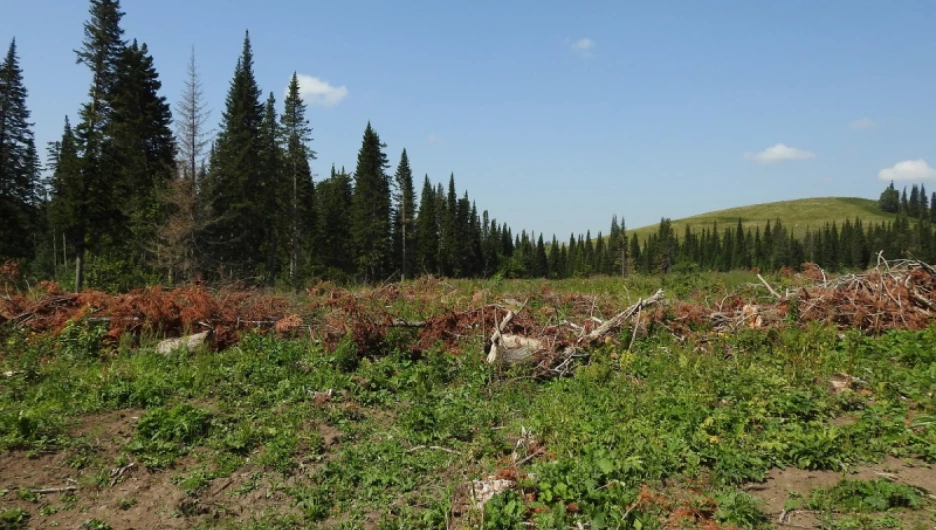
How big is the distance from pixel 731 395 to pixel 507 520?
3.99 meters

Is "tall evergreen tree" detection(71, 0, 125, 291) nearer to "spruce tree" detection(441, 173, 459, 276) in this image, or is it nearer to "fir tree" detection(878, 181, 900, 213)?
"spruce tree" detection(441, 173, 459, 276)

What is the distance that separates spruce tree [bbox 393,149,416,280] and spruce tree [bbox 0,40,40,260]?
3095cm

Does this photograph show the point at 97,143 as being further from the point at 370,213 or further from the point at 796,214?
the point at 796,214

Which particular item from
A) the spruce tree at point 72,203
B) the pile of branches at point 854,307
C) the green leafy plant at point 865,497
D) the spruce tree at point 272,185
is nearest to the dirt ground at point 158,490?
the green leafy plant at point 865,497

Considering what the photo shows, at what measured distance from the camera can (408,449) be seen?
578 centimetres

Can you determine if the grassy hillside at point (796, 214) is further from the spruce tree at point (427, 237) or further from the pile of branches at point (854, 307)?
the pile of branches at point (854, 307)

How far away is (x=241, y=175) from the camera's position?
34.9 metres

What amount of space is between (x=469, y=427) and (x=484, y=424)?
A: 201 millimetres

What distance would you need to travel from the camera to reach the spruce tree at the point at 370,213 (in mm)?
47531

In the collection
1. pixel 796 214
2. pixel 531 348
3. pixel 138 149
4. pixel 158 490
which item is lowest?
pixel 158 490

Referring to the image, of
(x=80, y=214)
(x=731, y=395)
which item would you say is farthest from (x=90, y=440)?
(x=80, y=214)

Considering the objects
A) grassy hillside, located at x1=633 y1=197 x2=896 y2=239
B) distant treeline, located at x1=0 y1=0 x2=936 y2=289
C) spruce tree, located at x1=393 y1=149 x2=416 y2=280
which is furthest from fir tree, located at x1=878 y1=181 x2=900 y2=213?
spruce tree, located at x1=393 y1=149 x2=416 y2=280

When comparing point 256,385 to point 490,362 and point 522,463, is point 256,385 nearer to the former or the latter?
point 490,362

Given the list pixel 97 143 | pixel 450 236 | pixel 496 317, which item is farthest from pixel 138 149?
pixel 450 236
